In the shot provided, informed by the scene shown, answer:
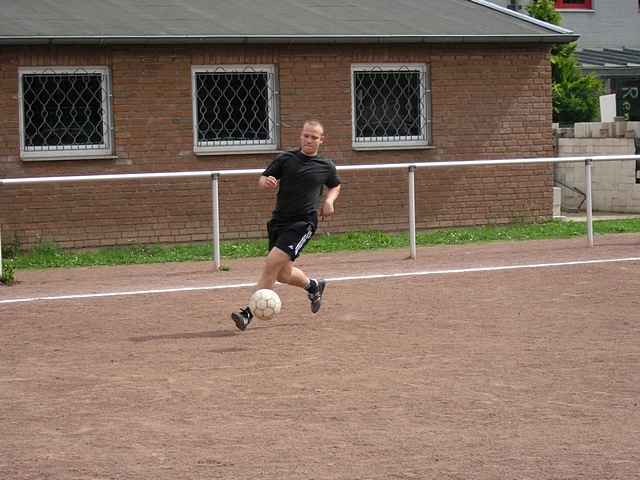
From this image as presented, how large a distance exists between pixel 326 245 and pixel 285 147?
192cm

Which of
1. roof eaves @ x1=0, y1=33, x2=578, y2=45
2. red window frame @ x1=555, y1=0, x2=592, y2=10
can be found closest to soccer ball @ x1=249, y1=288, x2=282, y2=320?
roof eaves @ x1=0, y1=33, x2=578, y2=45

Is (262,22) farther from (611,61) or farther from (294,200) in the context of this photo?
(611,61)

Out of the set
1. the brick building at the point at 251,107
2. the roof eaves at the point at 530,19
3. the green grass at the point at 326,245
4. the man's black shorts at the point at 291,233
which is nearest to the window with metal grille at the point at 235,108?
the brick building at the point at 251,107

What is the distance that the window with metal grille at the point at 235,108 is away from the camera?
1958 cm

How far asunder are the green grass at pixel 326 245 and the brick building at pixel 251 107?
1.01 feet

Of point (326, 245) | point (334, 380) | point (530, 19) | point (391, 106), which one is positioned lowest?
point (334, 380)

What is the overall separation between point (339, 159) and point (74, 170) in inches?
152

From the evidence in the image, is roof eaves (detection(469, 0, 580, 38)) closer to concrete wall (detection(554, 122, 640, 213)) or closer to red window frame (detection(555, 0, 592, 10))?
concrete wall (detection(554, 122, 640, 213))

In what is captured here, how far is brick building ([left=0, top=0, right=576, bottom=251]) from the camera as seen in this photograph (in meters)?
18.6

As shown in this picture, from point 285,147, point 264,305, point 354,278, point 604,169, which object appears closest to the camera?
point 264,305

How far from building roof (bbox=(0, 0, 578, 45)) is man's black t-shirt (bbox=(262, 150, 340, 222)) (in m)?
7.37

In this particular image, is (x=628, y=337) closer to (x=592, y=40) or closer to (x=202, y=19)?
(x=202, y=19)

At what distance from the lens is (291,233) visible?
1151 centimetres

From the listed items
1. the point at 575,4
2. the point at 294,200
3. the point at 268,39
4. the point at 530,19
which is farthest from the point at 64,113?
the point at 575,4
